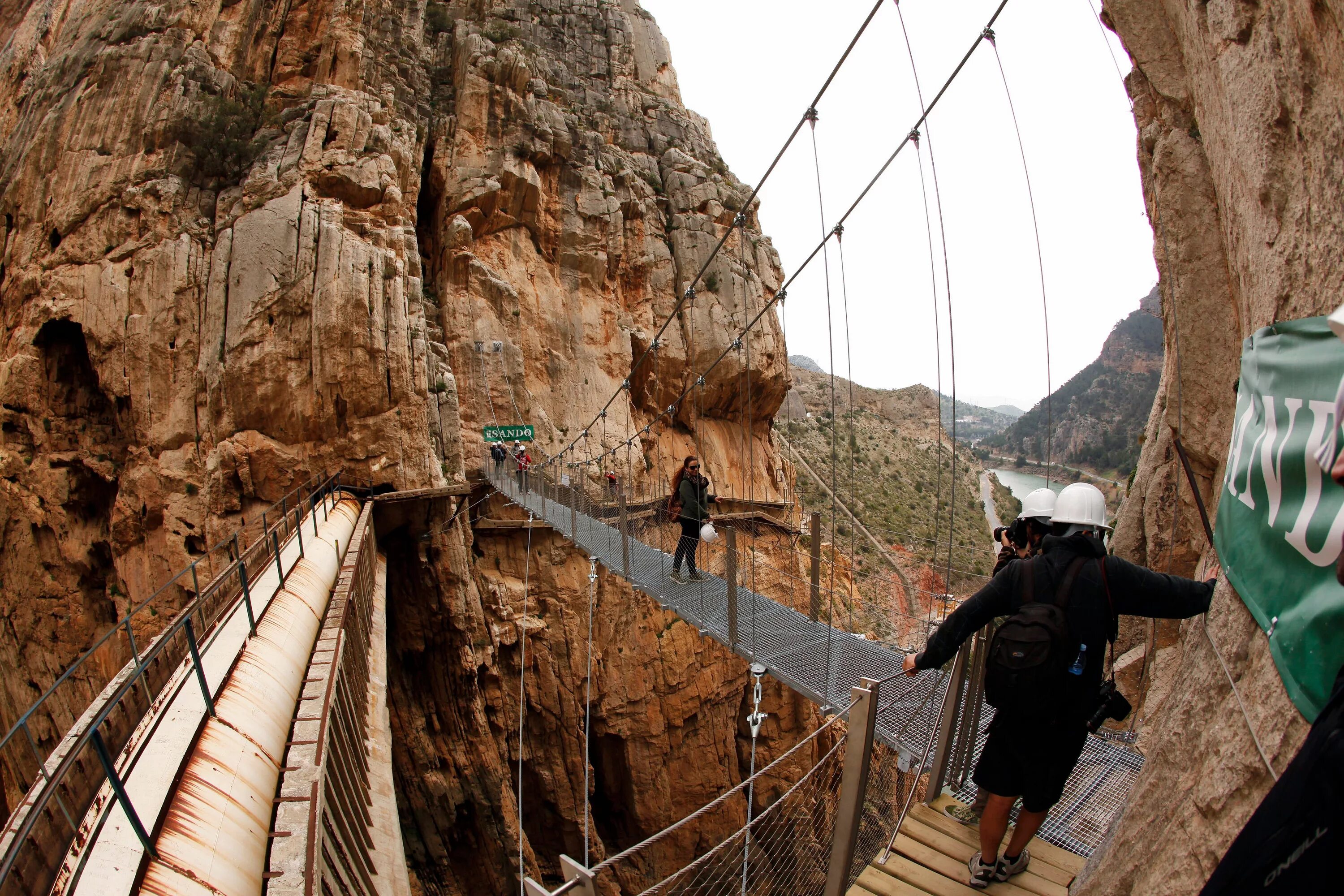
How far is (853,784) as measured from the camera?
183 centimetres

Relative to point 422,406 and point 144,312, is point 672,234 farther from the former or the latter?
point 144,312

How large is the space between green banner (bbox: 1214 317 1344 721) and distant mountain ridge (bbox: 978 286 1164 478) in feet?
15.7

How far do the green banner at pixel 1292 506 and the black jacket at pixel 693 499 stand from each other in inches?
136

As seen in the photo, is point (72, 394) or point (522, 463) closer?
point (72, 394)

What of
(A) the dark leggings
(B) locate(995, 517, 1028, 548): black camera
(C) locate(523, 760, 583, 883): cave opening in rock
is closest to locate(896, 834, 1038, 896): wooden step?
(B) locate(995, 517, 1028, 548): black camera

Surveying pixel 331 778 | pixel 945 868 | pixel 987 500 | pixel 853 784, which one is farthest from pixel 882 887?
pixel 987 500

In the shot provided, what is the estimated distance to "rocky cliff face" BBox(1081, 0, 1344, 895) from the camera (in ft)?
4.10

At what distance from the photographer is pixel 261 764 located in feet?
6.91

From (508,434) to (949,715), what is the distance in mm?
8754

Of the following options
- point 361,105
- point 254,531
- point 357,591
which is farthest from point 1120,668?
point 361,105

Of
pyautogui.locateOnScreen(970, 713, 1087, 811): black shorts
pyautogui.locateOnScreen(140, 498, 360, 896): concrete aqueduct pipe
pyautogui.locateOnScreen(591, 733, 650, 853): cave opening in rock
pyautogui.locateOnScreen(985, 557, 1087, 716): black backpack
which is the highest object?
pyautogui.locateOnScreen(985, 557, 1087, 716): black backpack

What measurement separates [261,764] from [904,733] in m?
2.49

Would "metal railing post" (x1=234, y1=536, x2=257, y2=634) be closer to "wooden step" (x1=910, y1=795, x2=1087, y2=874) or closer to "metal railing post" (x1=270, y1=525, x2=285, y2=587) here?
"metal railing post" (x1=270, y1=525, x2=285, y2=587)

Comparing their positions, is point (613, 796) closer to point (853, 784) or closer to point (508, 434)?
point (508, 434)
